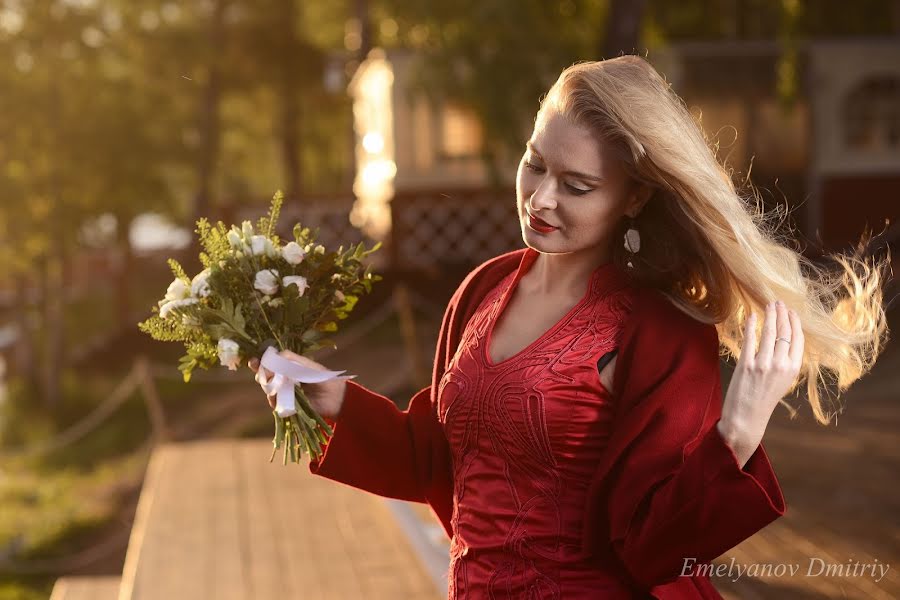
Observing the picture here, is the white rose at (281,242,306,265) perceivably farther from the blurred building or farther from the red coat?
Result: the blurred building

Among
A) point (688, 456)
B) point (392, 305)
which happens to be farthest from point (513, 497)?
point (392, 305)

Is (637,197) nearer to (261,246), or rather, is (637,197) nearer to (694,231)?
(694,231)

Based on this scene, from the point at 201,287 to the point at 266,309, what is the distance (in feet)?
0.48

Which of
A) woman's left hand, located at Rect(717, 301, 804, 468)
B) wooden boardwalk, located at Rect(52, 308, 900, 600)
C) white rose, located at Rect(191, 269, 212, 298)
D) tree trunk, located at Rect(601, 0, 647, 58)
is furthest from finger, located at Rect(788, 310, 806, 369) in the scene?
tree trunk, located at Rect(601, 0, 647, 58)

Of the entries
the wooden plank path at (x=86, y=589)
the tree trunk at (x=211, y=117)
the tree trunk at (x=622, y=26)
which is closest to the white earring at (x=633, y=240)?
the wooden plank path at (x=86, y=589)

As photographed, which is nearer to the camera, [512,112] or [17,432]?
[512,112]

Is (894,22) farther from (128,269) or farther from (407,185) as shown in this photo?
(128,269)

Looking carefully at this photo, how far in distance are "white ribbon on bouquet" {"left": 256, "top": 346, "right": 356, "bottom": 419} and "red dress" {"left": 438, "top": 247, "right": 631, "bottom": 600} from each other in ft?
0.99

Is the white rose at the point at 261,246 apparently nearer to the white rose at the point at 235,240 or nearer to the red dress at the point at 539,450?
the white rose at the point at 235,240

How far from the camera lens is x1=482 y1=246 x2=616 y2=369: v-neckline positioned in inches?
86.2

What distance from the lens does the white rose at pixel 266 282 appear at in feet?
7.77

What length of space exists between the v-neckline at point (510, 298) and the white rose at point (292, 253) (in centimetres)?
45

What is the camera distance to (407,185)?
1559cm

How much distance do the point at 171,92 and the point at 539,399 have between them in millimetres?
14721
